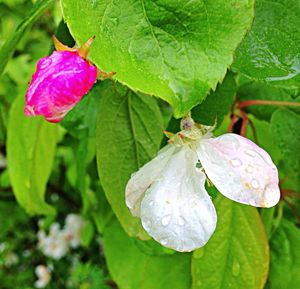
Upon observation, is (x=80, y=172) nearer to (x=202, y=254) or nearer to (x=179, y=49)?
(x=202, y=254)

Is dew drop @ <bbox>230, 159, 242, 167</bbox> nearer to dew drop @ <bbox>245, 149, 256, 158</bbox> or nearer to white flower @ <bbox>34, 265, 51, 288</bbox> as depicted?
dew drop @ <bbox>245, 149, 256, 158</bbox>

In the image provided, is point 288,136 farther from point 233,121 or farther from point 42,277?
point 42,277

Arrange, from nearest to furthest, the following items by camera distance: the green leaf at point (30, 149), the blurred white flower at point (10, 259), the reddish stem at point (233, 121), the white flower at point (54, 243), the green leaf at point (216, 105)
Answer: the green leaf at point (216, 105) → the reddish stem at point (233, 121) → the green leaf at point (30, 149) → the white flower at point (54, 243) → the blurred white flower at point (10, 259)

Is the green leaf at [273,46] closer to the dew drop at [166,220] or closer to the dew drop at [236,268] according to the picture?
the dew drop at [166,220]

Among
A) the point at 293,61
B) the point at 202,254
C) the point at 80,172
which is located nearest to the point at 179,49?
the point at 293,61

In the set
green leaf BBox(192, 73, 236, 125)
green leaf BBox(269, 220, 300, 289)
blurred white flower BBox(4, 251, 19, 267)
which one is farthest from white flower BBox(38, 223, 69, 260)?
green leaf BBox(192, 73, 236, 125)

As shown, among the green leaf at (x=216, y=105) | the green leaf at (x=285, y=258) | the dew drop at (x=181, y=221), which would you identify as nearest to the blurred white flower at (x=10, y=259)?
the green leaf at (x=285, y=258)

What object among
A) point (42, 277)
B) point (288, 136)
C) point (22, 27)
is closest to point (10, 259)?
point (42, 277)
